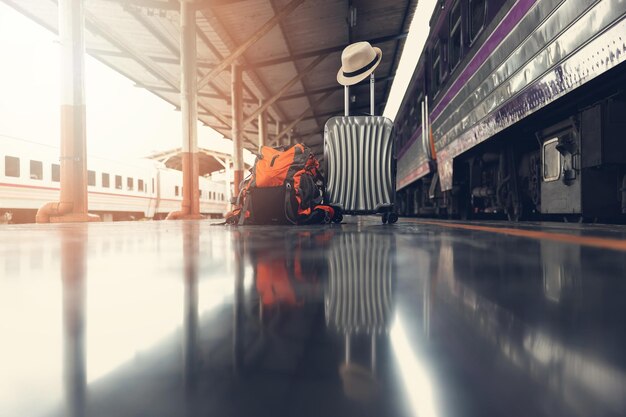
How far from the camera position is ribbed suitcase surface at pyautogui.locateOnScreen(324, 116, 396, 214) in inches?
139

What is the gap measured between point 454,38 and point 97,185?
992 centimetres

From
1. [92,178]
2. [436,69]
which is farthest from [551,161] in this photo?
[92,178]

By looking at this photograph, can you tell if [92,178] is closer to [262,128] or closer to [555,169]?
[262,128]

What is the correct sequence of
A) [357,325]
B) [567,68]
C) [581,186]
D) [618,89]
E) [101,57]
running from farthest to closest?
1. [101,57]
2. [581,186]
3. [618,89]
4. [567,68]
5. [357,325]

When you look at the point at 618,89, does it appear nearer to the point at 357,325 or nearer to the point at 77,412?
the point at 357,325

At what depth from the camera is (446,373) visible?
26cm

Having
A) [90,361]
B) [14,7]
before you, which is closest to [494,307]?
[90,361]

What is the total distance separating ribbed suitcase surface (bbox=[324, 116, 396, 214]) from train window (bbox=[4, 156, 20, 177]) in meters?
7.62

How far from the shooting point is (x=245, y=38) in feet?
30.6

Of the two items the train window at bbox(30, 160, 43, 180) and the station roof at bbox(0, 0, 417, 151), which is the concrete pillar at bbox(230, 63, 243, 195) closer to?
the station roof at bbox(0, 0, 417, 151)

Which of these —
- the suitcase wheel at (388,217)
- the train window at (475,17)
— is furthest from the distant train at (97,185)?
the train window at (475,17)

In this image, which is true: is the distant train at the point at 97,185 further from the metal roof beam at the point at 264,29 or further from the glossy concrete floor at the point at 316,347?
the glossy concrete floor at the point at 316,347

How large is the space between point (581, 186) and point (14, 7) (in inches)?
375

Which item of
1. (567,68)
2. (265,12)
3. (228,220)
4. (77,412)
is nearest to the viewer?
(77,412)
